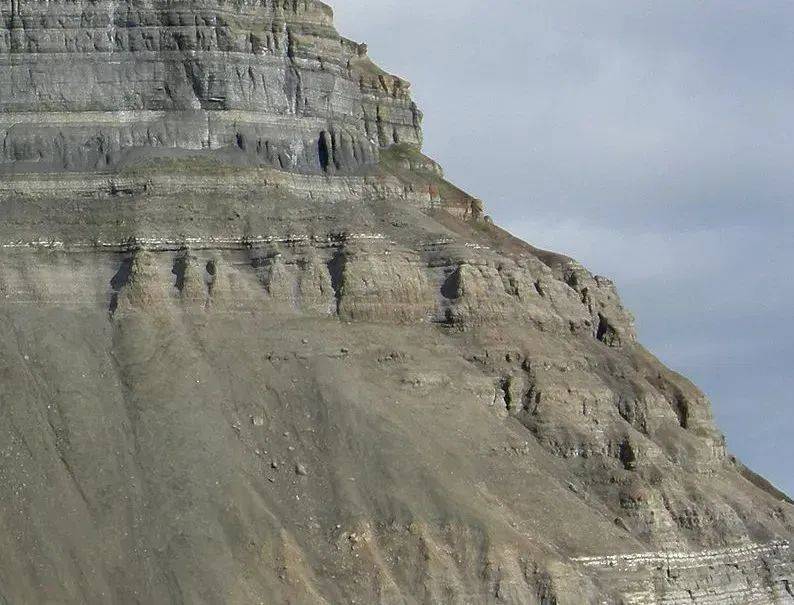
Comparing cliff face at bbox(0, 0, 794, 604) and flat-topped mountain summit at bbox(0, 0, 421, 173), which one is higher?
flat-topped mountain summit at bbox(0, 0, 421, 173)

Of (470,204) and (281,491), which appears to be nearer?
(281,491)

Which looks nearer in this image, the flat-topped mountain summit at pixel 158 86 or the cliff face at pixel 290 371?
the cliff face at pixel 290 371

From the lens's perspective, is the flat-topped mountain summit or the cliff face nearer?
the cliff face

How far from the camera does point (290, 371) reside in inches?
3792

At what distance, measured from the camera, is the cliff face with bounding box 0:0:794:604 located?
3477 inches

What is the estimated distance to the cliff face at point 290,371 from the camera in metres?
88.3

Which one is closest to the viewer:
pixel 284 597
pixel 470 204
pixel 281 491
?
pixel 284 597

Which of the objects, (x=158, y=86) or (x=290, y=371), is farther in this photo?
(x=158, y=86)

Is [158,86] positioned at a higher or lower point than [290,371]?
higher

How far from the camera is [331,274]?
332 feet

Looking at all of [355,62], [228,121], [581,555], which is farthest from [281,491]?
[355,62]

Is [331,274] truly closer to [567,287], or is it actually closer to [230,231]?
[230,231]

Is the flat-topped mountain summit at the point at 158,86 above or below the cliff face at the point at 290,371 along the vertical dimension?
above

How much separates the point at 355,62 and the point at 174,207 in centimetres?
2278
